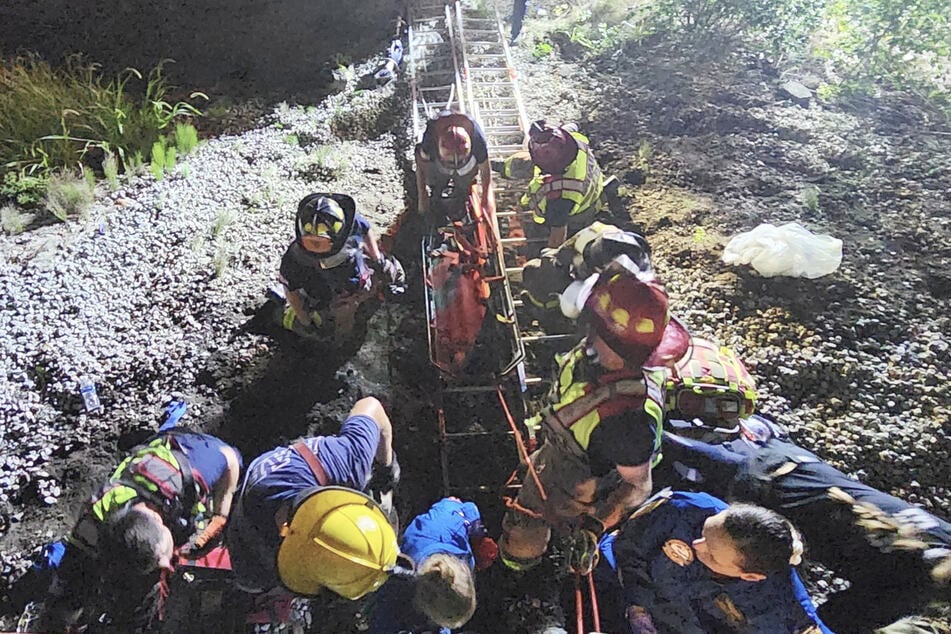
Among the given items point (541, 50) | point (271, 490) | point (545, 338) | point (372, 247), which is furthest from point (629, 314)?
point (541, 50)

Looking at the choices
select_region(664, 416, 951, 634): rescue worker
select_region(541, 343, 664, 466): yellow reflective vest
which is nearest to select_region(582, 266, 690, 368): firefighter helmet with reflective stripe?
select_region(541, 343, 664, 466): yellow reflective vest

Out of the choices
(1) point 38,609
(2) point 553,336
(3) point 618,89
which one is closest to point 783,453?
(2) point 553,336

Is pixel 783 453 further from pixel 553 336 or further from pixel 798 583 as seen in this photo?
pixel 553 336

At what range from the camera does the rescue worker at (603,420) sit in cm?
181

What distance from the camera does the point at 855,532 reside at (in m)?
1.93

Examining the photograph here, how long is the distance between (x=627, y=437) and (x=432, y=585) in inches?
30.7

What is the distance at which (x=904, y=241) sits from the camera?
144 inches

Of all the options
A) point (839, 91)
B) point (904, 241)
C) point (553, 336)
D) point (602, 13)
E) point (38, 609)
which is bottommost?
point (38, 609)

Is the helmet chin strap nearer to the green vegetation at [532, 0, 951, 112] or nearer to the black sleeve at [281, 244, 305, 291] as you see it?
the black sleeve at [281, 244, 305, 291]

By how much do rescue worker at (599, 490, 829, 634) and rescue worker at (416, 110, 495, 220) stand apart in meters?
2.09

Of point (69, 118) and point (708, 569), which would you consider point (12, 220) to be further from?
point (708, 569)

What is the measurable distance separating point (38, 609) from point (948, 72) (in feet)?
22.6

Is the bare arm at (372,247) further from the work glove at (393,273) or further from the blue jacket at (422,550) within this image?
the blue jacket at (422,550)

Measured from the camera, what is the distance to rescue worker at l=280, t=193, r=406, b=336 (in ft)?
9.15
